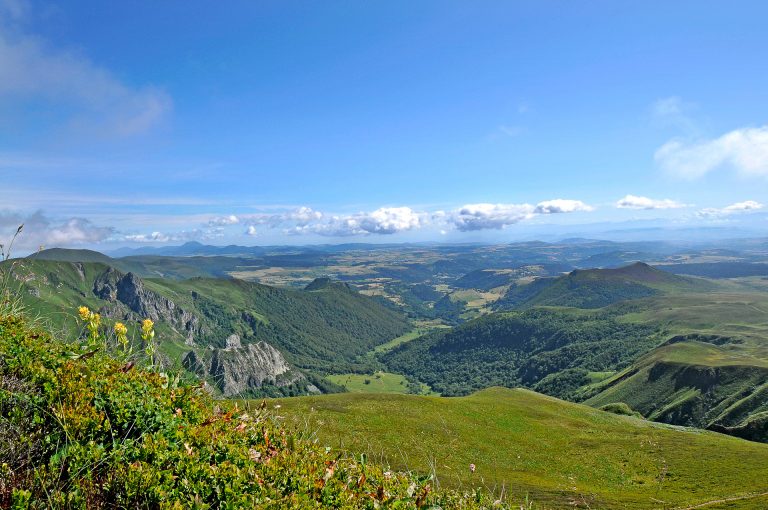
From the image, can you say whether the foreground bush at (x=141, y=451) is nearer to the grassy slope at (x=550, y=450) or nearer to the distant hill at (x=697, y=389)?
the grassy slope at (x=550, y=450)

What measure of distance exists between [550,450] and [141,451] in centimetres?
6003

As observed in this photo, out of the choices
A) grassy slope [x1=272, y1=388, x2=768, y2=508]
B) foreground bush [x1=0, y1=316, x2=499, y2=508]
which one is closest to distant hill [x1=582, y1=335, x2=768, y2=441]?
grassy slope [x1=272, y1=388, x2=768, y2=508]

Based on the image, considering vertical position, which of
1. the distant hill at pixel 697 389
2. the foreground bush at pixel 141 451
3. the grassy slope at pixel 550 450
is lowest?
the distant hill at pixel 697 389

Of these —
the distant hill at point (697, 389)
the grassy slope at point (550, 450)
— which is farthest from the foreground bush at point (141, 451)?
the distant hill at point (697, 389)

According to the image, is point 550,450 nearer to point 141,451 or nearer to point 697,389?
point 141,451

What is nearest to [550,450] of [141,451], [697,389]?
[141,451]

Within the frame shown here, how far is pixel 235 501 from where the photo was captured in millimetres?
5520

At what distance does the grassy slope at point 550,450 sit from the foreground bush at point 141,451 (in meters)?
25.4

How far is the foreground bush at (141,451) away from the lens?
17.3ft

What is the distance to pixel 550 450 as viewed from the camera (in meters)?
55.1

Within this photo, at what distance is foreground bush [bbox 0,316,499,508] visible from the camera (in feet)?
17.3

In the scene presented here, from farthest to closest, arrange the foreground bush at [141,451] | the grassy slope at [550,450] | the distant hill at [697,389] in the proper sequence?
the distant hill at [697,389]
the grassy slope at [550,450]
the foreground bush at [141,451]

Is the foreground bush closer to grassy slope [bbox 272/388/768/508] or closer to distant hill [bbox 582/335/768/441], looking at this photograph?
grassy slope [bbox 272/388/768/508]

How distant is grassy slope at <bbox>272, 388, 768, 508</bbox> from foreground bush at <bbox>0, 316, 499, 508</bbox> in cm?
2538
